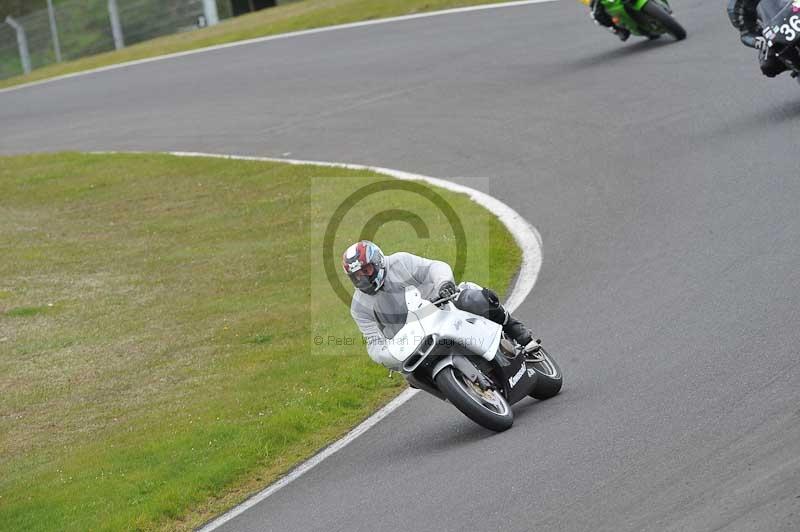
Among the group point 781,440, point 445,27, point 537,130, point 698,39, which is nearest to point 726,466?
point 781,440

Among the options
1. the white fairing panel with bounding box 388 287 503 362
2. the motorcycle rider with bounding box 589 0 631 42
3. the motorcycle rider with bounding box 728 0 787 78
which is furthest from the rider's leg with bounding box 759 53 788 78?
the white fairing panel with bounding box 388 287 503 362

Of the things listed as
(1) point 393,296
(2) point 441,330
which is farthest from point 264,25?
(2) point 441,330

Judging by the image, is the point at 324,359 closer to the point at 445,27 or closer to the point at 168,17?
the point at 445,27

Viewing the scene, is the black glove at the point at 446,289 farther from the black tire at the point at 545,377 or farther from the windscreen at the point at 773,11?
the windscreen at the point at 773,11

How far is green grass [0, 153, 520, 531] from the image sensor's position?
33.8 feet

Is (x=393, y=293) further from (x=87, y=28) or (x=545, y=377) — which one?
(x=87, y=28)

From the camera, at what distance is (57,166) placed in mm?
23734

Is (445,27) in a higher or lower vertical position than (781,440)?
lower

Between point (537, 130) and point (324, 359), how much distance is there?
7.37 meters

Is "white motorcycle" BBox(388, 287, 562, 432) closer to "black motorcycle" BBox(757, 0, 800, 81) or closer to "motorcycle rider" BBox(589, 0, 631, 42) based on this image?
"black motorcycle" BBox(757, 0, 800, 81)

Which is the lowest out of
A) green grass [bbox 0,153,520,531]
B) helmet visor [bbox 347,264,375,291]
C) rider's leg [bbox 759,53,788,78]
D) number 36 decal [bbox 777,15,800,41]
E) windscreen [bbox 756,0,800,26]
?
green grass [bbox 0,153,520,531]

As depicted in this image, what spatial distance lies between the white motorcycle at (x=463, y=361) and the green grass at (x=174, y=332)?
5.39 feet

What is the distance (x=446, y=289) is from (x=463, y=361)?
539 millimetres

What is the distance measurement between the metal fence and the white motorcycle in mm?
30629
